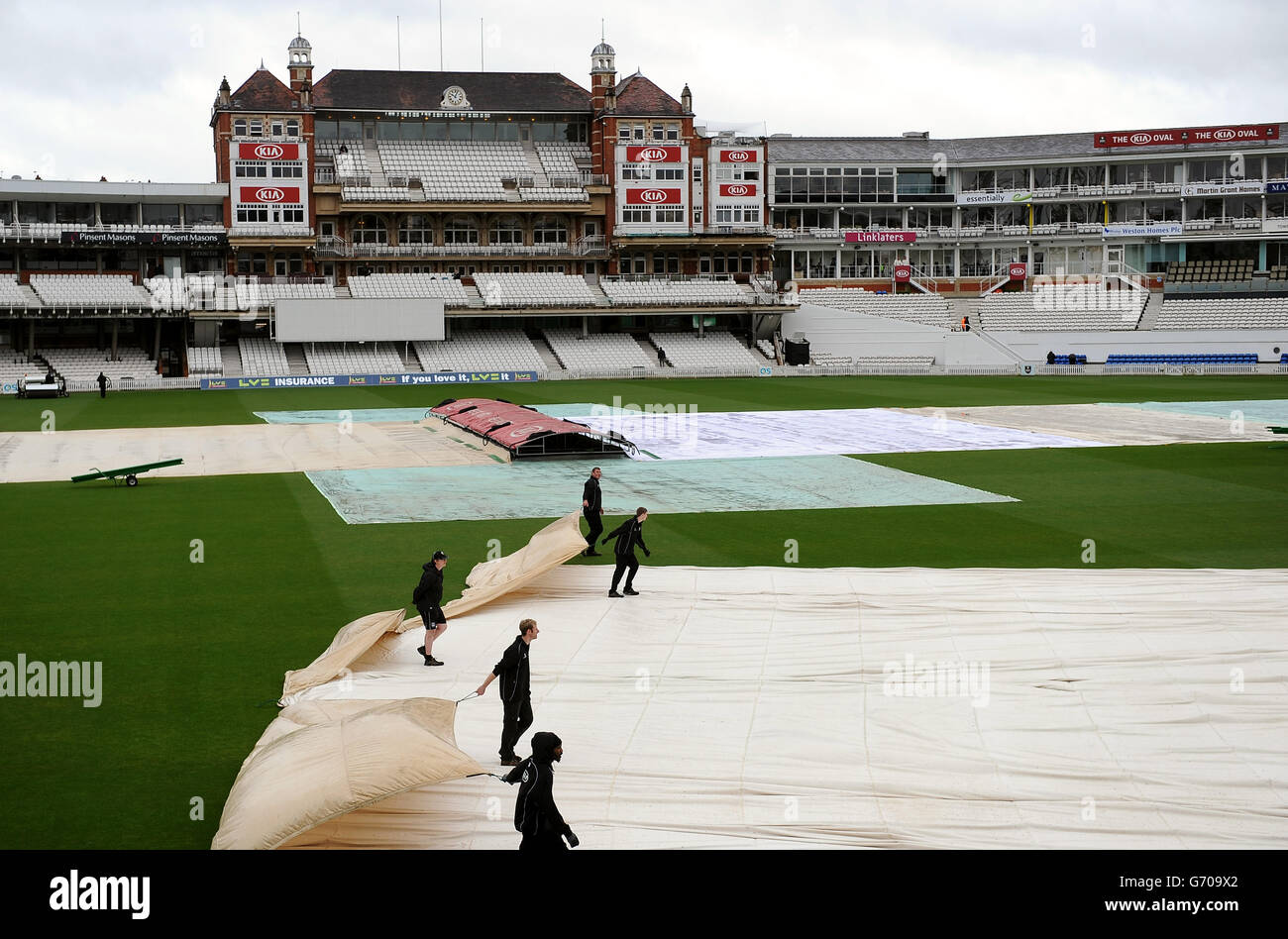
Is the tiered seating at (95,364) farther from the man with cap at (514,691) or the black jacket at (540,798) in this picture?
the black jacket at (540,798)

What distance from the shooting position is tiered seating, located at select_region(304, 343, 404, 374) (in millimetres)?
80000

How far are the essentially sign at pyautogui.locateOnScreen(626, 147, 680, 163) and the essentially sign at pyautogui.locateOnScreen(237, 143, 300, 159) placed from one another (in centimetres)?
2377

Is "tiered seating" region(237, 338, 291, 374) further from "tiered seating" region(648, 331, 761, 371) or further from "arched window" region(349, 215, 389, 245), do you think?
"tiered seating" region(648, 331, 761, 371)

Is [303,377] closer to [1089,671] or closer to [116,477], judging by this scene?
[116,477]

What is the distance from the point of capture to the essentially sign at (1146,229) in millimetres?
96125

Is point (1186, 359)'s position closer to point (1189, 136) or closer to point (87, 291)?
point (1189, 136)

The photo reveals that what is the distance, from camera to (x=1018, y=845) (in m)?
10.6

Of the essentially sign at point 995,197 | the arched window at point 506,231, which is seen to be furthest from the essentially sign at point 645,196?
the essentially sign at point 995,197

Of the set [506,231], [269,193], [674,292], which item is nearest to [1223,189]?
A: [674,292]

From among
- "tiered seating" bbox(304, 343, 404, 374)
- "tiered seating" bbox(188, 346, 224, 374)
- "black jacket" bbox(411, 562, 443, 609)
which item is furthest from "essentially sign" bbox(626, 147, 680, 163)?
"black jacket" bbox(411, 562, 443, 609)

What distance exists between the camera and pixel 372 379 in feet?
252

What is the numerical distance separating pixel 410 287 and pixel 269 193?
11854 millimetres

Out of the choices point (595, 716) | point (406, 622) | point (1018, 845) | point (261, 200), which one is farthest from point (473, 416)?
point (261, 200)
